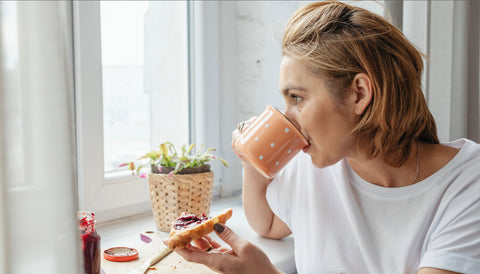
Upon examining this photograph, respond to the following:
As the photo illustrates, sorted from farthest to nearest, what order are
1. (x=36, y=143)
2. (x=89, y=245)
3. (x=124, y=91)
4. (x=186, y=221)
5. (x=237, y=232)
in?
(x=124, y=91) → (x=237, y=232) → (x=186, y=221) → (x=89, y=245) → (x=36, y=143)

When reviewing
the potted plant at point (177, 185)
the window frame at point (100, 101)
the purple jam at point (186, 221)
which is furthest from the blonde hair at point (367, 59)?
the window frame at point (100, 101)

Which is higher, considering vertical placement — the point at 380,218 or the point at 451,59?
the point at 451,59

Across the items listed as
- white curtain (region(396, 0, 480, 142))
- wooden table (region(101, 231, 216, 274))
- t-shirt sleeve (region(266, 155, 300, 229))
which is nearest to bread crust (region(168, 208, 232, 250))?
wooden table (region(101, 231, 216, 274))

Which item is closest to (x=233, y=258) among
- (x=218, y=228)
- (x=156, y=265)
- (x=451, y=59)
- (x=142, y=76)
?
(x=218, y=228)

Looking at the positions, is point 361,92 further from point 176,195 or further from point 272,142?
point 176,195

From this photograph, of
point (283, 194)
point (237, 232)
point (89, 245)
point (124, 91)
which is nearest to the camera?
point (89, 245)

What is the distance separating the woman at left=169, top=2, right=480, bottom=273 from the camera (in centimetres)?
87

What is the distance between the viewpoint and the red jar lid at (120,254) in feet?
3.38

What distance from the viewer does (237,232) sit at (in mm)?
1319

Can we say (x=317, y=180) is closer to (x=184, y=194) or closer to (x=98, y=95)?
(x=184, y=194)

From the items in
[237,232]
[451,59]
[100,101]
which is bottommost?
[237,232]

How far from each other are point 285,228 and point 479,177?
0.52 metres

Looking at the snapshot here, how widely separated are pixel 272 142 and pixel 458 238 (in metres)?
0.40

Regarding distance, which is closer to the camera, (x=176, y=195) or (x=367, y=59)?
(x=367, y=59)
